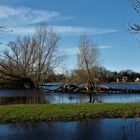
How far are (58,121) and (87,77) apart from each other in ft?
181

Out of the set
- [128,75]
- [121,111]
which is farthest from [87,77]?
[128,75]

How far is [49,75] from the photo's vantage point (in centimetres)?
8956

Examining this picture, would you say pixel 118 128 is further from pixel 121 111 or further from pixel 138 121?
pixel 121 111

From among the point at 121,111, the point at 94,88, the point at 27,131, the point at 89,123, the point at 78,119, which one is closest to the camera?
the point at 27,131

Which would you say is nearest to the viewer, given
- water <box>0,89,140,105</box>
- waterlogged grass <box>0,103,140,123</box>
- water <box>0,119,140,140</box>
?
water <box>0,119,140,140</box>

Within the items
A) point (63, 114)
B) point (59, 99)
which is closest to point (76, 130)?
point (63, 114)

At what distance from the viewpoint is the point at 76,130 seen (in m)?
13.6

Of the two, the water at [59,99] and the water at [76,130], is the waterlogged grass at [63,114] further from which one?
the water at [59,99]

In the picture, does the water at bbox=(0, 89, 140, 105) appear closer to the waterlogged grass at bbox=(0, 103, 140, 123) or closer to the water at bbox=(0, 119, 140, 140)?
the waterlogged grass at bbox=(0, 103, 140, 123)

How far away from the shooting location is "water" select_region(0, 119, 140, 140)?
1204 cm

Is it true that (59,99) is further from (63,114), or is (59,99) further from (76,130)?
(76,130)

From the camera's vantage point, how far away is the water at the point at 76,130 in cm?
1204

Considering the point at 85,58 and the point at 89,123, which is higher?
the point at 85,58

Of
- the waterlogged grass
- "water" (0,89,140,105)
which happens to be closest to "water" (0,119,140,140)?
the waterlogged grass
